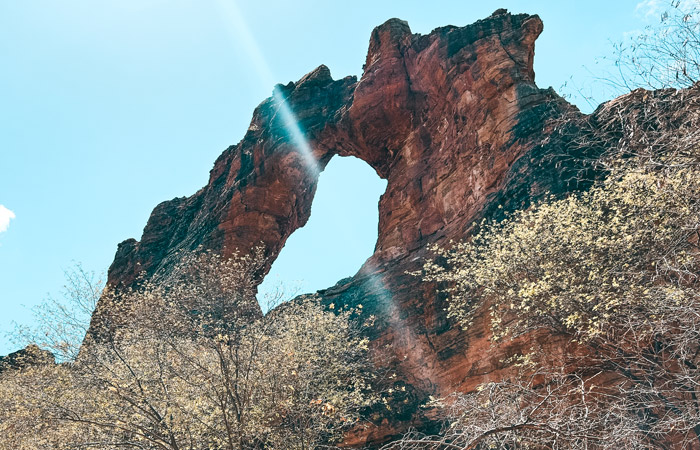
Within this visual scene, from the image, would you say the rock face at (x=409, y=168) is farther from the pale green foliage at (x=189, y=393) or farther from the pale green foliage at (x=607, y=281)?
the pale green foliage at (x=189, y=393)

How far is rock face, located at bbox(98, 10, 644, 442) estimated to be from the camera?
18.3 metres

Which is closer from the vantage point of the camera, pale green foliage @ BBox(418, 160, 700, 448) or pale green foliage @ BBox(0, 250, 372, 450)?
pale green foliage @ BBox(418, 160, 700, 448)

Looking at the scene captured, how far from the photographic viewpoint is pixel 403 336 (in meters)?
19.9

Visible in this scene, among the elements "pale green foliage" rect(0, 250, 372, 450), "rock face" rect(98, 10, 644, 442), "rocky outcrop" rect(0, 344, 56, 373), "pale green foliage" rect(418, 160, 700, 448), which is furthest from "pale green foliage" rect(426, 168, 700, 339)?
"rocky outcrop" rect(0, 344, 56, 373)

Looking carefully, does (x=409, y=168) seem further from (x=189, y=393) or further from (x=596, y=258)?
(x=189, y=393)

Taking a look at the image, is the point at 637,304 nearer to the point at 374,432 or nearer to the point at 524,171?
the point at 524,171

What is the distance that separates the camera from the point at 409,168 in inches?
1144

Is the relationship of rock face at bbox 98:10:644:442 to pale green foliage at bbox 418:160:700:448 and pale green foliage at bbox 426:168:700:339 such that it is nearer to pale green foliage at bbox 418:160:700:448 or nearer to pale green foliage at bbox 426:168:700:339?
pale green foliage at bbox 418:160:700:448

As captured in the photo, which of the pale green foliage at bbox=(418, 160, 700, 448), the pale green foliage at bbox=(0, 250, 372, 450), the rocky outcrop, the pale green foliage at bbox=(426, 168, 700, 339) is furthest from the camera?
the rocky outcrop

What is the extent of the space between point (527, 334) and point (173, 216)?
39.2 metres

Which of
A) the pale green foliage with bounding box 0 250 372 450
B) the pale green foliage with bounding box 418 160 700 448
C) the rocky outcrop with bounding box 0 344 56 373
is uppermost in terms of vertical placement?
the rocky outcrop with bounding box 0 344 56 373

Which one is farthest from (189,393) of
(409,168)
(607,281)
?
(409,168)

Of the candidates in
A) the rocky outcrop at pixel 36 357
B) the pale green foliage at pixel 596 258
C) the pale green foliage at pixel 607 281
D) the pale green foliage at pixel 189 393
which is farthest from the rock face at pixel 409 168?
the rocky outcrop at pixel 36 357

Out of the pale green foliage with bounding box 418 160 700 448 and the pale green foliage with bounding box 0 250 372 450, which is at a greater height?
the pale green foliage with bounding box 0 250 372 450
